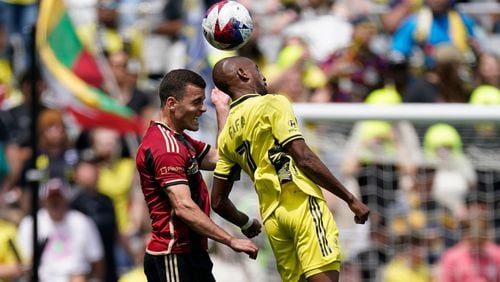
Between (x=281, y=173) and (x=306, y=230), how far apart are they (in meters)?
0.40

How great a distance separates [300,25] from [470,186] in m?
3.92

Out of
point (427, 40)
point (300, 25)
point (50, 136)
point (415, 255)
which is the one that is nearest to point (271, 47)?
point (300, 25)

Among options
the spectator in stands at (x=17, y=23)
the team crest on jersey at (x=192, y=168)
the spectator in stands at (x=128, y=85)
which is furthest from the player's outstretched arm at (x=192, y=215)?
the spectator in stands at (x=17, y=23)

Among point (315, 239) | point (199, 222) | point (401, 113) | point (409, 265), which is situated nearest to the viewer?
point (199, 222)

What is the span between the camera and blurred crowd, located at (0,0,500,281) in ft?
44.1

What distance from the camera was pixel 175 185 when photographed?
9188 millimetres

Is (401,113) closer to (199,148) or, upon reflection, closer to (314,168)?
(199,148)

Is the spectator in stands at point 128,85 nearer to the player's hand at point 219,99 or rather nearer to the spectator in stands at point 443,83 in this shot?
the spectator in stands at point 443,83

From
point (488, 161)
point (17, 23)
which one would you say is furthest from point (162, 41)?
point (488, 161)

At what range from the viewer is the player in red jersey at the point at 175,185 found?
9234mm

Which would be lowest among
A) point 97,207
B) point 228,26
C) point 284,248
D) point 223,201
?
point 97,207

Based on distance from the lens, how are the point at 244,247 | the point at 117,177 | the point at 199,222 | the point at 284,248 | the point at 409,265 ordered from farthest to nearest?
the point at 117,177, the point at 409,265, the point at 284,248, the point at 199,222, the point at 244,247

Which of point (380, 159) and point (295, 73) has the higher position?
point (295, 73)

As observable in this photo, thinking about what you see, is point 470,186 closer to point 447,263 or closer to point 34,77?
point 447,263
